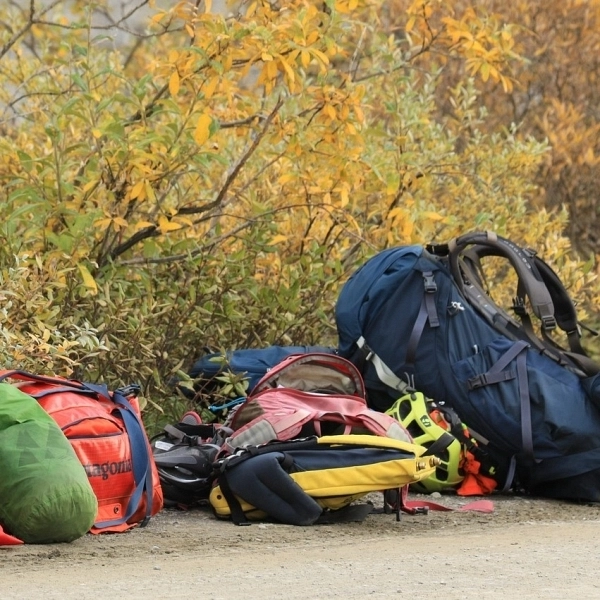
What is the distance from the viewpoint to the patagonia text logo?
13.6 feet

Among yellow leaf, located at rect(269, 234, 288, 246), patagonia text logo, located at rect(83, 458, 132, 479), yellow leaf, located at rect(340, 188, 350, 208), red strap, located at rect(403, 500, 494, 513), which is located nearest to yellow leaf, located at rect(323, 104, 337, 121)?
yellow leaf, located at rect(340, 188, 350, 208)

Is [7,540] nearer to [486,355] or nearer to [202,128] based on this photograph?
[202,128]

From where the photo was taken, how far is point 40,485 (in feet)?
12.4

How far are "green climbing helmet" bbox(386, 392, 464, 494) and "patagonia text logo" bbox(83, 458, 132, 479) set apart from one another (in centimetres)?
123

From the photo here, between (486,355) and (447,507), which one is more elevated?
(486,355)

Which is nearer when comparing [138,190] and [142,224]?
[138,190]

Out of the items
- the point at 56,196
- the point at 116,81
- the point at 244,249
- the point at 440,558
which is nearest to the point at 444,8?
the point at 116,81

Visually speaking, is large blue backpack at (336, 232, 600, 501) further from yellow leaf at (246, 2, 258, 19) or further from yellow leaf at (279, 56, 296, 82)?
yellow leaf at (246, 2, 258, 19)

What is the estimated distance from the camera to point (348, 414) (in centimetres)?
469

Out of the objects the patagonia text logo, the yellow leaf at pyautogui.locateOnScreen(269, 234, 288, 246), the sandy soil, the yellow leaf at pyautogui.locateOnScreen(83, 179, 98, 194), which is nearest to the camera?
the sandy soil

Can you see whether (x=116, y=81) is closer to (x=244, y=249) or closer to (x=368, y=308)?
(x=244, y=249)

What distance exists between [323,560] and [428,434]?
123 centimetres

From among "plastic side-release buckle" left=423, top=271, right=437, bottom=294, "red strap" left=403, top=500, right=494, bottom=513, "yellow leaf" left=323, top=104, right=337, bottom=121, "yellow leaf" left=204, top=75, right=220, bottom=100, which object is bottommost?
"red strap" left=403, top=500, right=494, bottom=513

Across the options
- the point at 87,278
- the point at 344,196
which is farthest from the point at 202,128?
the point at 344,196
